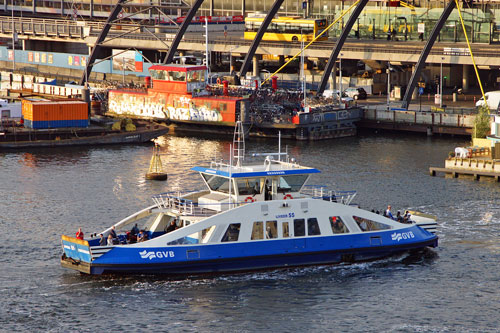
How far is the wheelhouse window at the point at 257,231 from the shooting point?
53.2 m

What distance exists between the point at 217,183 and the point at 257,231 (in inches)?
162

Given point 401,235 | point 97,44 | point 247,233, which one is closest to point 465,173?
point 401,235

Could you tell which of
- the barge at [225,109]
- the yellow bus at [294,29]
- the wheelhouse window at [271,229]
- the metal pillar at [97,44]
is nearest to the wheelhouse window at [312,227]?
the wheelhouse window at [271,229]

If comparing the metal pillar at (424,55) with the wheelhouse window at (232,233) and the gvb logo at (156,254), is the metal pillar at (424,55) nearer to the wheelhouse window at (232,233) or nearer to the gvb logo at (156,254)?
the wheelhouse window at (232,233)

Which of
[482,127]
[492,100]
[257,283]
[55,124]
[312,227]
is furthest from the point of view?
[492,100]

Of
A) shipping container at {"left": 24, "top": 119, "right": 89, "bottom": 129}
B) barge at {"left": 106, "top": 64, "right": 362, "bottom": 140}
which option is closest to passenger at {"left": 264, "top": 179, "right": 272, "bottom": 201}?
barge at {"left": 106, "top": 64, "right": 362, "bottom": 140}

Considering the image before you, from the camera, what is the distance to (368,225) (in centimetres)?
5556

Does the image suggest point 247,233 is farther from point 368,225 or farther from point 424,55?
point 424,55

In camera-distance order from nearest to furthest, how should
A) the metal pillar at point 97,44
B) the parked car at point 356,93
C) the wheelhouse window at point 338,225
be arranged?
the wheelhouse window at point 338,225, the parked car at point 356,93, the metal pillar at point 97,44

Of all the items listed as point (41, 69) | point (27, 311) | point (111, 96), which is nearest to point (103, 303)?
point (27, 311)

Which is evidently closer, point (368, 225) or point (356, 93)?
point (368, 225)

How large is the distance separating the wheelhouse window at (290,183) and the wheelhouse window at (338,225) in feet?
9.13

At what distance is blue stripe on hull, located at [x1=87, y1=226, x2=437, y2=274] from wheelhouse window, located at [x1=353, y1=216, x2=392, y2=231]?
365mm

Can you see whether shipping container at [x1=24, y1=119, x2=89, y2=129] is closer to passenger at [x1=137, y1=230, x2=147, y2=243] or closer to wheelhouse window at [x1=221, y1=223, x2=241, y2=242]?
passenger at [x1=137, y1=230, x2=147, y2=243]
